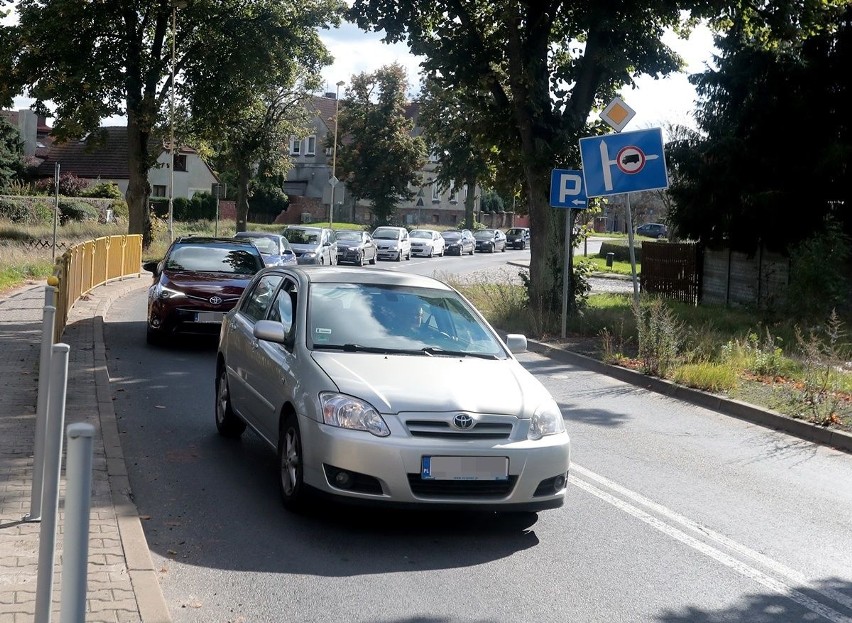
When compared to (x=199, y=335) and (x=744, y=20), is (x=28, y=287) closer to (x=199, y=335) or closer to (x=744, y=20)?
(x=199, y=335)

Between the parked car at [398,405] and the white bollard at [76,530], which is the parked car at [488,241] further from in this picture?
the white bollard at [76,530]

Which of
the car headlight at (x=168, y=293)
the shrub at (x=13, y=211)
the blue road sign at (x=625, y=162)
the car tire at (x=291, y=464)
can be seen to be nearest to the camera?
the car tire at (x=291, y=464)

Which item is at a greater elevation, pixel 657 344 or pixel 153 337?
pixel 657 344

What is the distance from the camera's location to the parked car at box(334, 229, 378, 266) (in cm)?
4475

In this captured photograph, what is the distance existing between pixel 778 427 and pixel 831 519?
3975mm

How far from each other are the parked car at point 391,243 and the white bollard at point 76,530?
48.8 m

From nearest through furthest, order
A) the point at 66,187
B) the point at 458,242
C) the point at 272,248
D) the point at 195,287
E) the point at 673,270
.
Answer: the point at 195,287, the point at 272,248, the point at 673,270, the point at 66,187, the point at 458,242

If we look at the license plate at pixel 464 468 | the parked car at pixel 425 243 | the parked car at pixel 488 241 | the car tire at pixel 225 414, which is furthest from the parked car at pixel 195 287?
the parked car at pixel 488 241

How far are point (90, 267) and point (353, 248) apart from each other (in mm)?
21488

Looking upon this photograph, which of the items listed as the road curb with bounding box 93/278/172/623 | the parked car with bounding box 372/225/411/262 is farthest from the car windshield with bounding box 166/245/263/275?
the parked car with bounding box 372/225/411/262

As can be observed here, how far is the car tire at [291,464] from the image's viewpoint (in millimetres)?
6906

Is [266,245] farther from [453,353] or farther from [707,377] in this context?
[453,353]

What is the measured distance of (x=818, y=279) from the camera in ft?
66.1

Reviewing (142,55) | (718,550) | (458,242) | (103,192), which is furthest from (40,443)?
(103,192)
